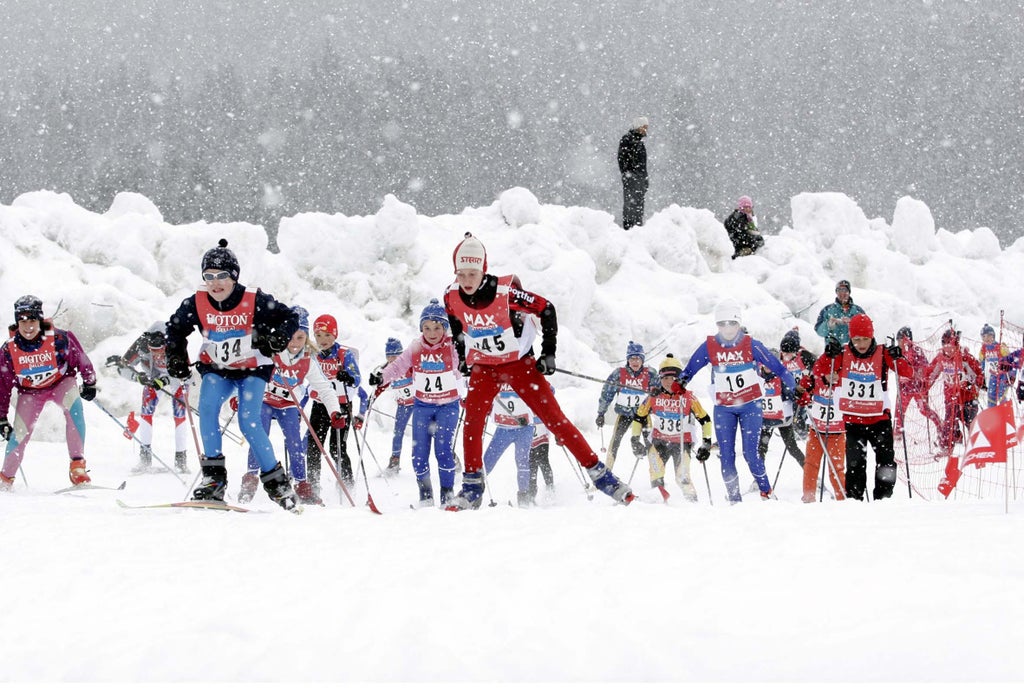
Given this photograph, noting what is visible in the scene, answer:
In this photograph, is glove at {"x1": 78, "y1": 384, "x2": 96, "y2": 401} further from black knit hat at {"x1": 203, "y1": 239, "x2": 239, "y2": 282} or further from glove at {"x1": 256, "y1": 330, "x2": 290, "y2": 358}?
glove at {"x1": 256, "y1": 330, "x2": 290, "y2": 358}

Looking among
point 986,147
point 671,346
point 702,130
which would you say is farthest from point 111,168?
point 986,147

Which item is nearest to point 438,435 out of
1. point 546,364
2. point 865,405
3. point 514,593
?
point 546,364

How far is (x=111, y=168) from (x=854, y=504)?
43908 mm

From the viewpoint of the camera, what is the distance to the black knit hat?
5.40m

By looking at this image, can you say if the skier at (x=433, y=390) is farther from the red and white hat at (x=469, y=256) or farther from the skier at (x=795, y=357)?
the skier at (x=795, y=357)

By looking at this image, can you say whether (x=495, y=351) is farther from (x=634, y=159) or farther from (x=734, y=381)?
(x=634, y=159)

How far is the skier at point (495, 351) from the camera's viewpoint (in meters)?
5.60

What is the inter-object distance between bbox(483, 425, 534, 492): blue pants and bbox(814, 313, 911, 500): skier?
9.84 ft

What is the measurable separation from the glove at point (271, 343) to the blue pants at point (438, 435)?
2.09m

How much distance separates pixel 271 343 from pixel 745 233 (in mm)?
18840

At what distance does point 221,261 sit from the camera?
17.9 feet

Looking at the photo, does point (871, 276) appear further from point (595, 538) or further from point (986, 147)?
point (986, 147)

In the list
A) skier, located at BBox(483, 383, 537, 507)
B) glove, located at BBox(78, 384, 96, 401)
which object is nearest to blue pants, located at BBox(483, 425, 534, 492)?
skier, located at BBox(483, 383, 537, 507)

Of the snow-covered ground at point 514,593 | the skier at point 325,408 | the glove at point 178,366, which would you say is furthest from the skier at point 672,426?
the glove at point 178,366
